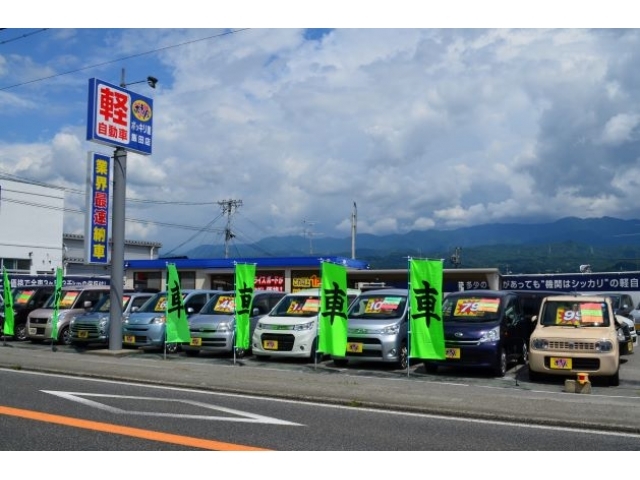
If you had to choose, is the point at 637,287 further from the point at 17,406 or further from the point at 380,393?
the point at 17,406

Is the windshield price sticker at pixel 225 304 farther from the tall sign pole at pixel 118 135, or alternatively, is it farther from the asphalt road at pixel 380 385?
the tall sign pole at pixel 118 135

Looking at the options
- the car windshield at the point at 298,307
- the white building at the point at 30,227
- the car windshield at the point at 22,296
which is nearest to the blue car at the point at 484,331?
the car windshield at the point at 298,307

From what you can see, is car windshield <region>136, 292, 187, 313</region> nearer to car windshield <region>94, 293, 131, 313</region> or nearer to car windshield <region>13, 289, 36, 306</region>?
car windshield <region>94, 293, 131, 313</region>

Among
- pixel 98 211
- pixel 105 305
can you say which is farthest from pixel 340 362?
pixel 98 211

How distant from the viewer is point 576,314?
503 inches

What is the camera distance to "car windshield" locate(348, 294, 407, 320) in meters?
14.4

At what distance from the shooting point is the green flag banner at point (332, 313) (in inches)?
523

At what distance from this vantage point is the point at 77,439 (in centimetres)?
704

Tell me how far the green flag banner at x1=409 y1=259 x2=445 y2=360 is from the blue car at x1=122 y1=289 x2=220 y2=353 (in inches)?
281

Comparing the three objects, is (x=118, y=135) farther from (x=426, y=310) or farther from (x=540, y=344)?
(x=540, y=344)

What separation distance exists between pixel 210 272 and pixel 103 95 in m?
19.1

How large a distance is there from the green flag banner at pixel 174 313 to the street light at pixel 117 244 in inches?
91.2

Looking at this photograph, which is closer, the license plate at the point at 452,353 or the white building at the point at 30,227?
the license plate at the point at 452,353

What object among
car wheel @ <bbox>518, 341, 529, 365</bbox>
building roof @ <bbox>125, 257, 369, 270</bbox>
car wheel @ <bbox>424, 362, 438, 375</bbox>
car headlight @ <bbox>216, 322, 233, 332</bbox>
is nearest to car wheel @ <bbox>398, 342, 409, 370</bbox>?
car wheel @ <bbox>424, 362, 438, 375</bbox>
